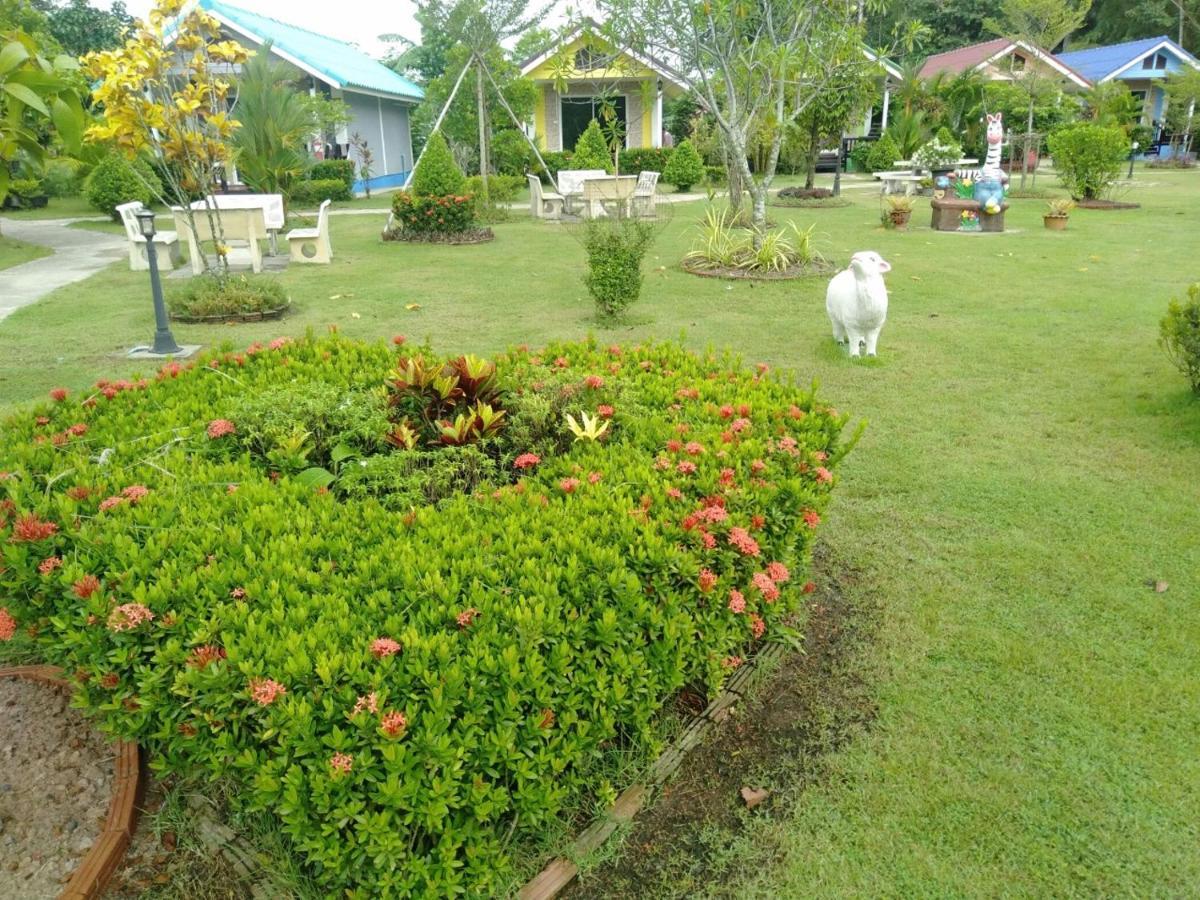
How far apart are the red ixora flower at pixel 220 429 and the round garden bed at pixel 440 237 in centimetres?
1068

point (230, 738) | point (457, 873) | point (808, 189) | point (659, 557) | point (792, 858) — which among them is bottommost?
point (792, 858)

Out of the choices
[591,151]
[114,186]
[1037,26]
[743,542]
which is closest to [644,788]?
[743,542]

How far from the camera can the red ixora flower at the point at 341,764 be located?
1633 mm

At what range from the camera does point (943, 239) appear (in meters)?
12.8

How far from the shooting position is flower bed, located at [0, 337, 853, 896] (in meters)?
1.74

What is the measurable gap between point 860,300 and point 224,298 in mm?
5850

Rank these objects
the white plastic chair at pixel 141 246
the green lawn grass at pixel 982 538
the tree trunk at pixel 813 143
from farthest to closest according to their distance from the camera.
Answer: the tree trunk at pixel 813 143, the white plastic chair at pixel 141 246, the green lawn grass at pixel 982 538

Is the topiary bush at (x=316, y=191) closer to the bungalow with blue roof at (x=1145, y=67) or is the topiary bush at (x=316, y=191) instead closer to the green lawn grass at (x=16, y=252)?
the green lawn grass at (x=16, y=252)

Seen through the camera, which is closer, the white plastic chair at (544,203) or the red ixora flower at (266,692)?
the red ixora flower at (266,692)

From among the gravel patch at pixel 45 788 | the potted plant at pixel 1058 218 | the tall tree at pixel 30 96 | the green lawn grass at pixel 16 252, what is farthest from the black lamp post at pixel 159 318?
the potted plant at pixel 1058 218

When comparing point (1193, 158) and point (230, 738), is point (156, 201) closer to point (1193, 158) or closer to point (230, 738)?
point (230, 738)

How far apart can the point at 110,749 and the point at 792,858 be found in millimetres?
1924

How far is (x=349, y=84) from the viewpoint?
71.8 ft

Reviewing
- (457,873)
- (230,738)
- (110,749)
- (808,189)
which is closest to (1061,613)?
(457,873)
